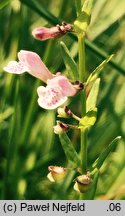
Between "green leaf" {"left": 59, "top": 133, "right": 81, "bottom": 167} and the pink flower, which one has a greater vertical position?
the pink flower

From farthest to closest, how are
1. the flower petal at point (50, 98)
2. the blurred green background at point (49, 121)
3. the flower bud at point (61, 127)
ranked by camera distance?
the blurred green background at point (49, 121)
the flower bud at point (61, 127)
the flower petal at point (50, 98)

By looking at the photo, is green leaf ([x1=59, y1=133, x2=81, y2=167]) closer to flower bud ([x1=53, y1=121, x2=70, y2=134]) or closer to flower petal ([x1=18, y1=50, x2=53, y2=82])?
flower bud ([x1=53, y1=121, x2=70, y2=134])

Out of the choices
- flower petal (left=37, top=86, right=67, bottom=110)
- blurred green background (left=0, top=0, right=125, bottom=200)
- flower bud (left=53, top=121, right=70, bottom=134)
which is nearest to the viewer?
flower petal (left=37, top=86, right=67, bottom=110)

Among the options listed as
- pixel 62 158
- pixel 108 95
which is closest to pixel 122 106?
pixel 108 95

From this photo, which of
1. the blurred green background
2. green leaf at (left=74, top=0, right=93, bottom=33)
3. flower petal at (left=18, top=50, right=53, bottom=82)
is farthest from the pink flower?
Result: the blurred green background

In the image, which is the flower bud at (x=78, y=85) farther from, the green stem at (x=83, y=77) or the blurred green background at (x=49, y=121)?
the blurred green background at (x=49, y=121)

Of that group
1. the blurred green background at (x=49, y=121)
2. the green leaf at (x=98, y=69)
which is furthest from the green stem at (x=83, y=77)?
the blurred green background at (x=49, y=121)
